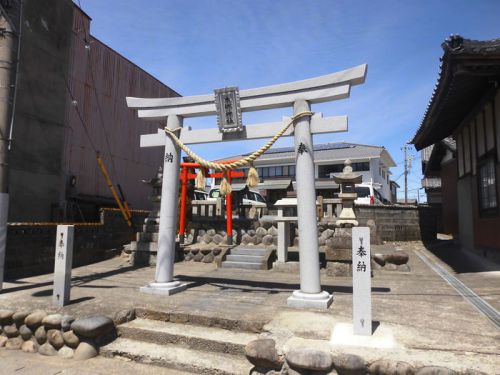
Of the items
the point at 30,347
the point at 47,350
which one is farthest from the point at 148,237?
the point at 47,350

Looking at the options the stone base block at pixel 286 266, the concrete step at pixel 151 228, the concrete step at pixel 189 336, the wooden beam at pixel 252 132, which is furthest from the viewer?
the concrete step at pixel 151 228

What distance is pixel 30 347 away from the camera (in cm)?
523

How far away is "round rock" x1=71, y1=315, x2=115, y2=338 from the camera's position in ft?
15.6

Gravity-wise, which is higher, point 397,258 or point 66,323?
point 397,258

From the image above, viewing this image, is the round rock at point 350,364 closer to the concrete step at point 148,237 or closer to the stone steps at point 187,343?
the stone steps at point 187,343

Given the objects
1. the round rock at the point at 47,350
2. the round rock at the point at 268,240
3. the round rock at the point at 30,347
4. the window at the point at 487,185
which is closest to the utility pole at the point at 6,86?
the round rock at the point at 30,347

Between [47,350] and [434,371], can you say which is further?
[47,350]

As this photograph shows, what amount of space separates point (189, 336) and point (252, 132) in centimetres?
376

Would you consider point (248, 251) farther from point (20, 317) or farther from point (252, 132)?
point (20, 317)

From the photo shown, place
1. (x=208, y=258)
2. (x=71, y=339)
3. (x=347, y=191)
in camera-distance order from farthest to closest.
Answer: (x=208, y=258) < (x=347, y=191) < (x=71, y=339)

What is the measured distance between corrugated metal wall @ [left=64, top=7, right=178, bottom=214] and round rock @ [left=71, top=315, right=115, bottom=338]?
9207mm

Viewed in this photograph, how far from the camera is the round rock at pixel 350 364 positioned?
3.55 meters

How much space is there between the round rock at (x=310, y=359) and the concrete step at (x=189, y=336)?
0.85m

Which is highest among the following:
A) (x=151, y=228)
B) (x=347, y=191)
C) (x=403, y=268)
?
(x=347, y=191)
